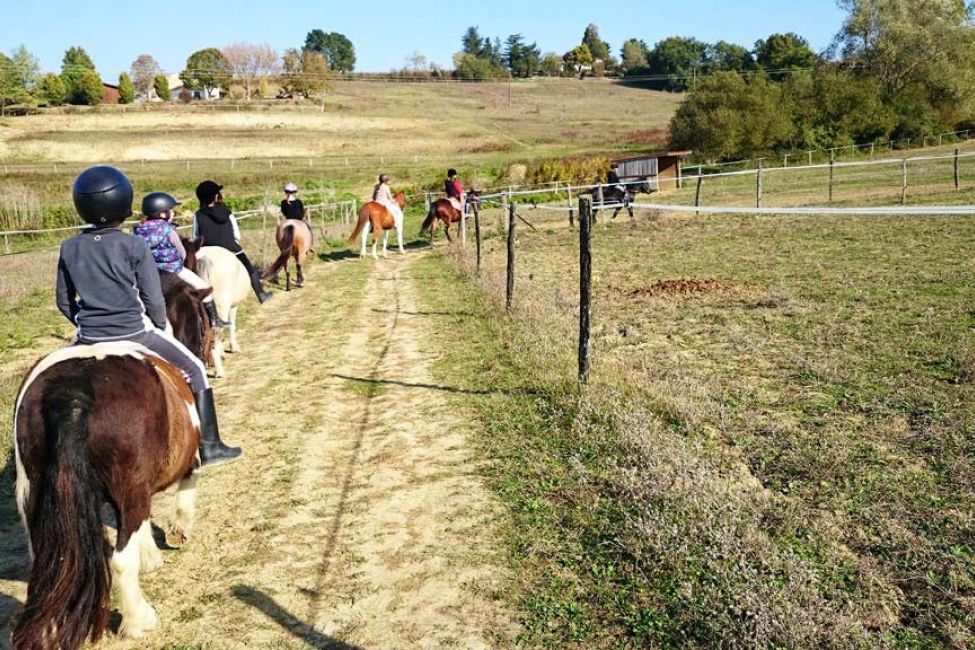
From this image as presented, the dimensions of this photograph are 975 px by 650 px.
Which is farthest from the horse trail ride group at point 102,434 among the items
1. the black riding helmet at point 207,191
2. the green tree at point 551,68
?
the green tree at point 551,68

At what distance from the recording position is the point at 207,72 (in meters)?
110

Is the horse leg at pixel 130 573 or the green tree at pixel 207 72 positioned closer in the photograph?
the horse leg at pixel 130 573

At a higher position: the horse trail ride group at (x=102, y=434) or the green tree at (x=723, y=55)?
the green tree at (x=723, y=55)

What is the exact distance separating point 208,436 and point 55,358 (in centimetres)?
123

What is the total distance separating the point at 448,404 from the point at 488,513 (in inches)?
96.4

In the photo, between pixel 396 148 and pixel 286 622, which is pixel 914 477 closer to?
pixel 286 622

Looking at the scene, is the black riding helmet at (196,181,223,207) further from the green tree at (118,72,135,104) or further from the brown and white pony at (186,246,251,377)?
the green tree at (118,72,135,104)

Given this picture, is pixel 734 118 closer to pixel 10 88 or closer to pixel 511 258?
pixel 511 258

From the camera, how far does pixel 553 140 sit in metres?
80.6

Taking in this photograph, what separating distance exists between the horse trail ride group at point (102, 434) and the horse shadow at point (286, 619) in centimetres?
48

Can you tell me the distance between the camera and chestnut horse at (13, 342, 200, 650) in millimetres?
3396

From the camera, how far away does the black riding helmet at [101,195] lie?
13.9 feet

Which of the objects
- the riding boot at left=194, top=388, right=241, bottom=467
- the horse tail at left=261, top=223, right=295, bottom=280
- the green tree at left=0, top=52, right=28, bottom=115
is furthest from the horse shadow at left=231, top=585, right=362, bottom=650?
the green tree at left=0, top=52, right=28, bottom=115

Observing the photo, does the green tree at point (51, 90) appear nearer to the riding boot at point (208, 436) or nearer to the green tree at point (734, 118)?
the green tree at point (734, 118)
